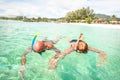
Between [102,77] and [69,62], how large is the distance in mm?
1849

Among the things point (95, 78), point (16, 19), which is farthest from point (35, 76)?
point (16, 19)

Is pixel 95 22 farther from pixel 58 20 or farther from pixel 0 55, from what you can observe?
pixel 0 55

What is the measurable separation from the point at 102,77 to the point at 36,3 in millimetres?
8978

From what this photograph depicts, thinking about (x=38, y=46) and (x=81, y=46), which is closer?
(x=38, y=46)

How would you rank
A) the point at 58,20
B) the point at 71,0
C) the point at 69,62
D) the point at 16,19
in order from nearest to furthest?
the point at 69,62 < the point at 71,0 < the point at 16,19 < the point at 58,20

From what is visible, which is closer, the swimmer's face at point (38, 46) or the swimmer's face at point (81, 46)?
the swimmer's face at point (38, 46)

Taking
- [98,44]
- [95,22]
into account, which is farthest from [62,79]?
[95,22]

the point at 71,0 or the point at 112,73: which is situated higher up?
the point at 71,0

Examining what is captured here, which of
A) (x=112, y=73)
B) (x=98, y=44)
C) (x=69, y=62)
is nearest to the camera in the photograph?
(x=112, y=73)

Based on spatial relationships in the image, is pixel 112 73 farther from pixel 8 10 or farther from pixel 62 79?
pixel 8 10

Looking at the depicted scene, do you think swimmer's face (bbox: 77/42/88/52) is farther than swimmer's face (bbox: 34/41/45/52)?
Yes

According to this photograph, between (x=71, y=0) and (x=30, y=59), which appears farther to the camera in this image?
(x=71, y=0)

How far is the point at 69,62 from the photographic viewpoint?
7746 millimetres

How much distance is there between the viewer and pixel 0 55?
8141 millimetres
